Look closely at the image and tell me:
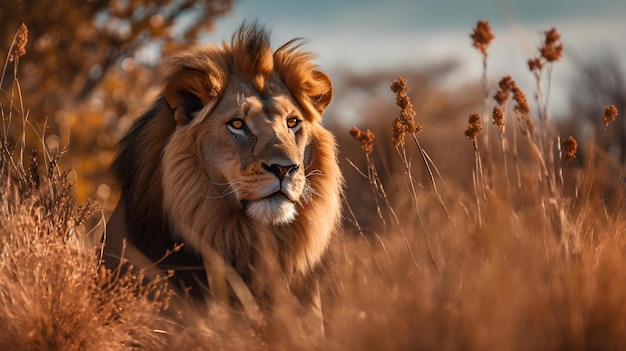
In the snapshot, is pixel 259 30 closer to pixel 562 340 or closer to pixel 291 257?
pixel 291 257

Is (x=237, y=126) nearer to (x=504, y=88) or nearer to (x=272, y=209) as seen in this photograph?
(x=272, y=209)

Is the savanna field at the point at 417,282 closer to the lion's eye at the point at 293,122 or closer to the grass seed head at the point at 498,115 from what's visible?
the grass seed head at the point at 498,115

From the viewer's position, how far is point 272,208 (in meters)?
4.30

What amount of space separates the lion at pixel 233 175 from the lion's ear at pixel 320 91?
4.4 inches

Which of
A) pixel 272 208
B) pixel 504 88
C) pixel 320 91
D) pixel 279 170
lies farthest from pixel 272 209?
pixel 504 88

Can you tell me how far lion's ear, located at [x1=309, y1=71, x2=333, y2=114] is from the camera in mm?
5010

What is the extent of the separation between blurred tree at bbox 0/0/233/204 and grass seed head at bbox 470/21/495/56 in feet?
30.8

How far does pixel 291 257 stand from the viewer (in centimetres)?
459

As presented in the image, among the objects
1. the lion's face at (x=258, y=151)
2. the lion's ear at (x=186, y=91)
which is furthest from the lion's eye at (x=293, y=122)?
the lion's ear at (x=186, y=91)

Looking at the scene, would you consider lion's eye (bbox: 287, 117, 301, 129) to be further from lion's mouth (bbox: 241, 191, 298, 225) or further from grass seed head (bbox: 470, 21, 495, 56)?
grass seed head (bbox: 470, 21, 495, 56)

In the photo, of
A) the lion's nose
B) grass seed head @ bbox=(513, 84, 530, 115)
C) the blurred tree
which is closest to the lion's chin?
the lion's nose

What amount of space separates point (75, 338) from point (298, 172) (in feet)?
4.17

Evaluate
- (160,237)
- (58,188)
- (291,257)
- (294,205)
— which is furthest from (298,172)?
(58,188)

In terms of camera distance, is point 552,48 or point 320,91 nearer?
point 552,48
